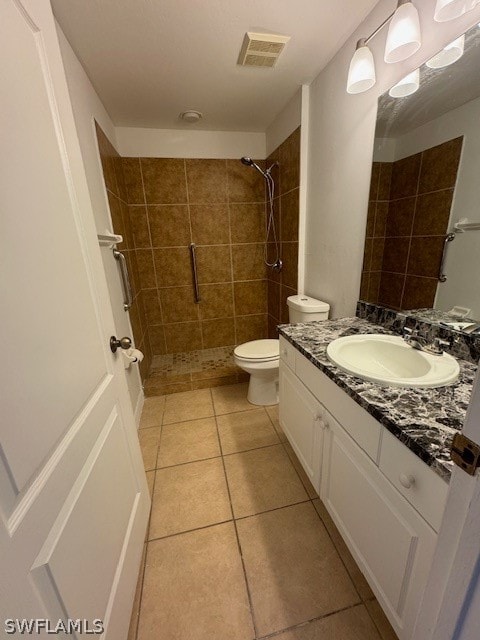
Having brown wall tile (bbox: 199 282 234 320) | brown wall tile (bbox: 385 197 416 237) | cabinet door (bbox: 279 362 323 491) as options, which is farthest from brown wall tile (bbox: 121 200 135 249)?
brown wall tile (bbox: 385 197 416 237)

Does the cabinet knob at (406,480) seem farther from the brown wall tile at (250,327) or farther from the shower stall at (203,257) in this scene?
the brown wall tile at (250,327)

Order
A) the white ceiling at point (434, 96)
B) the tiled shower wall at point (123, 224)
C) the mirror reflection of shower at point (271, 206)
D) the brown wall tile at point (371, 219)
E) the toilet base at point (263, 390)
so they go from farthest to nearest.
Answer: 1. the mirror reflection of shower at point (271, 206)
2. the toilet base at point (263, 390)
3. the tiled shower wall at point (123, 224)
4. the brown wall tile at point (371, 219)
5. the white ceiling at point (434, 96)

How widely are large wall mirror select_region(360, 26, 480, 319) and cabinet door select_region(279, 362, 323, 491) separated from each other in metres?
0.67

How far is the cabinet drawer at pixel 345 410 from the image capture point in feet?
2.62

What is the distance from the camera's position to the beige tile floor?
94 centimetres

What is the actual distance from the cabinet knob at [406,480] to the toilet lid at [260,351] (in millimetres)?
1245

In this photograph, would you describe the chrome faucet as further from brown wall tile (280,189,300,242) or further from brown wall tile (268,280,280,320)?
brown wall tile (268,280,280,320)

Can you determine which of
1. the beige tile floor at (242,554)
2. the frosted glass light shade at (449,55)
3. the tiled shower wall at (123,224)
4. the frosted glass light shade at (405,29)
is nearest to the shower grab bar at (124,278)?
the tiled shower wall at (123,224)

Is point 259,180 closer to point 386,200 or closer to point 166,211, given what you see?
point 166,211

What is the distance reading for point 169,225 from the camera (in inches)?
101

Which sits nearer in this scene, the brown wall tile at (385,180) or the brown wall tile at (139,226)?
the brown wall tile at (385,180)

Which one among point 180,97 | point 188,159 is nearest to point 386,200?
point 180,97

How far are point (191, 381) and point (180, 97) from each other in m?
2.27

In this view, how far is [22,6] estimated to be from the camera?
589 millimetres
